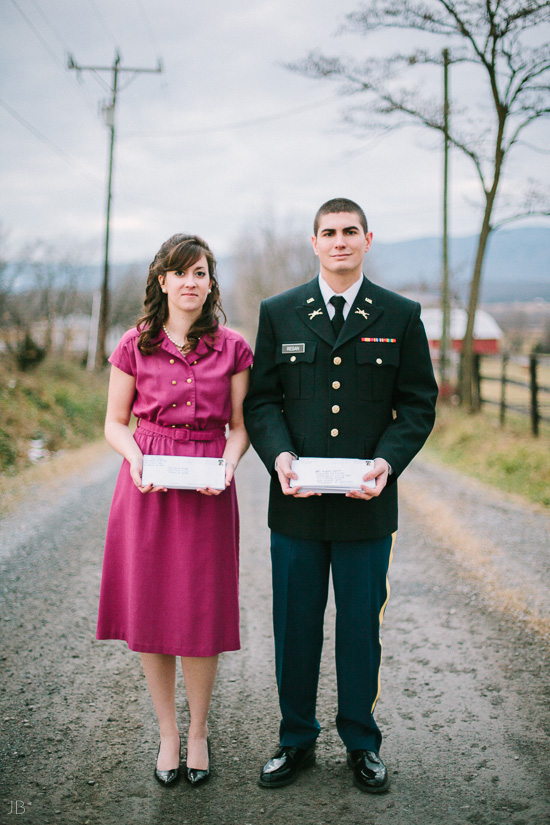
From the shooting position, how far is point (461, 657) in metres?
3.76

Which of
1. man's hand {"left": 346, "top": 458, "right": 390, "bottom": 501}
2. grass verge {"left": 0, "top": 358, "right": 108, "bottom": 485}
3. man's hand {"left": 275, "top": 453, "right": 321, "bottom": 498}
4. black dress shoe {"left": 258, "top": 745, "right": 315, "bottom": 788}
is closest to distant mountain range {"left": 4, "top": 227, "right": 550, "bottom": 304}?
man's hand {"left": 275, "top": 453, "right": 321, "bottom": 498}

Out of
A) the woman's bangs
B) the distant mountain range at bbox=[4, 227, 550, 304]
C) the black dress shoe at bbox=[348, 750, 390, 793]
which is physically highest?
the distant mountain range at bbox=[4, 227, 550, 304]

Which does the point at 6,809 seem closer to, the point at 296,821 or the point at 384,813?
the point at 296,821

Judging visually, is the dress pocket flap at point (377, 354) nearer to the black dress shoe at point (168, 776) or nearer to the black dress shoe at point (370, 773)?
the black dress shoe at point (370, 773)

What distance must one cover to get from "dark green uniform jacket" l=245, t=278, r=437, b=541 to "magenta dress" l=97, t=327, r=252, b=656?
0.22 metres

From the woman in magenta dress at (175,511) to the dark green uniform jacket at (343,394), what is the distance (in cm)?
18

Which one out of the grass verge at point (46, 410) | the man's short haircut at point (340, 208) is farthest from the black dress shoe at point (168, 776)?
the grass verge at point (46, 410)

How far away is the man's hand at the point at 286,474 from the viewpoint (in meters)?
2.50

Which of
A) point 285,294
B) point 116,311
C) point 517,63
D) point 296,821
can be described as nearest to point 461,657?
point 296,821

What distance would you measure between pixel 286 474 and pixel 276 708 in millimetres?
1406

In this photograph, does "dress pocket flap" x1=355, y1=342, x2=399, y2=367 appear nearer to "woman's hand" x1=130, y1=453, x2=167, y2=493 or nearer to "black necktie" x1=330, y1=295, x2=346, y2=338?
"black necktie" x1=330, y1=295, x2=346, y2=338

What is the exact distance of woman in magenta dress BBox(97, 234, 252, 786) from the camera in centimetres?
267

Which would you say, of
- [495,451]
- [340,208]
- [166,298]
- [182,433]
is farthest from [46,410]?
[340,208]

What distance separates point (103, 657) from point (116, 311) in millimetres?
46840
